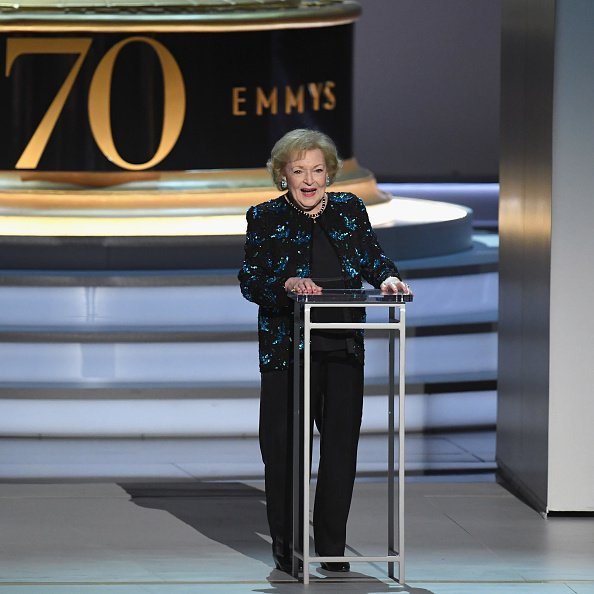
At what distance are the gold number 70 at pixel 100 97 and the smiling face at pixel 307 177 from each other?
4.11 m

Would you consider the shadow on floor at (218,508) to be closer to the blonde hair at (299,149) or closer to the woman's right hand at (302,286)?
the woman's right hand at (302,286)

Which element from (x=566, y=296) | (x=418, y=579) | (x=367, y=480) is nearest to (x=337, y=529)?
(x=418, y=579)

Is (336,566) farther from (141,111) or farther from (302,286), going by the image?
(141,111)

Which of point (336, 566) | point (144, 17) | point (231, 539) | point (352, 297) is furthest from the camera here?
point (144, 17)

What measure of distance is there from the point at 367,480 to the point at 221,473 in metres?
0.56

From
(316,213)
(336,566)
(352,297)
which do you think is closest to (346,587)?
(336,566)

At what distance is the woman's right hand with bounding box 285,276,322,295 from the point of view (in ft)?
13.3

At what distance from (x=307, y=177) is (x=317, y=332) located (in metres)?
0.41

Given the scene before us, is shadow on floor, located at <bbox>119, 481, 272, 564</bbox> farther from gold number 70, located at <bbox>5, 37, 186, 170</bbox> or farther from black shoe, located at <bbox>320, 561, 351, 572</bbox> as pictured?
gold number 70, located at <bbox>5, 37, 186, 170</bbox>

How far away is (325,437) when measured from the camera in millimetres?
4285

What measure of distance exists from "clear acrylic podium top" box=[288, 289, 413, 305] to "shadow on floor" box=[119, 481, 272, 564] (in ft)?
2.96

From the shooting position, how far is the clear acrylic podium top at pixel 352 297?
4.03m

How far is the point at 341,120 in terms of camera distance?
8867mm

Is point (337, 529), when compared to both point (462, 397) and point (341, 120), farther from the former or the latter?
point (341, 120)
